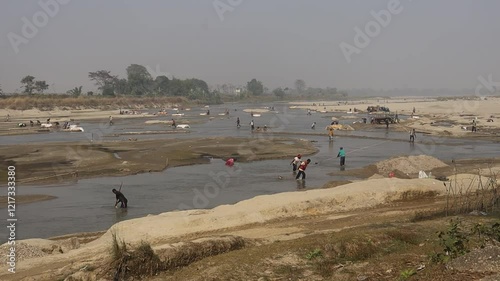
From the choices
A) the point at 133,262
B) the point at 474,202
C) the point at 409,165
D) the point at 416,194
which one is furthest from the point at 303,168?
the point at 133,262

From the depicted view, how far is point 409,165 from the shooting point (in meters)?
31.1

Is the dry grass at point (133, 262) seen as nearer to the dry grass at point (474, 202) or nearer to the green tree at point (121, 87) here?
the dry grass at point (474, 202)

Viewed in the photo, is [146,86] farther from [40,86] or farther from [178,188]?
[178,188]

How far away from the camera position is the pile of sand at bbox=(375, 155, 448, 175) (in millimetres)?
30734

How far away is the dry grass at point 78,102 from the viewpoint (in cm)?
10500

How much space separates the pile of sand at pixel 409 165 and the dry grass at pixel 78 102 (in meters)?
91.6

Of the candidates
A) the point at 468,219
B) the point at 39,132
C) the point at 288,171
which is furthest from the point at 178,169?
the point at 39,132

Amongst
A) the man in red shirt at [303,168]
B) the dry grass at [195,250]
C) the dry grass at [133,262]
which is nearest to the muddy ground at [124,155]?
the man in red shirt at [303,168]

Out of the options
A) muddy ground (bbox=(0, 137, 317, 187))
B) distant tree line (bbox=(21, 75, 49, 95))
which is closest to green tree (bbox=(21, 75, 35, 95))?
distant tree line (bbox=(21, 75, 49, 95))

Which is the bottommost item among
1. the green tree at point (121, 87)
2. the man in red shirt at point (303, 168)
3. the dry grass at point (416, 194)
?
the man in red shirt at point (303, 168)

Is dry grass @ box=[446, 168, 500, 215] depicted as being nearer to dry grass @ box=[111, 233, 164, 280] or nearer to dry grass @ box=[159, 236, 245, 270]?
dry grass @ box=[159, 236, 245, 270]

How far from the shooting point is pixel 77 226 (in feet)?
66.2

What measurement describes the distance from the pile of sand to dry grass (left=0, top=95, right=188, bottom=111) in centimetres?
9156

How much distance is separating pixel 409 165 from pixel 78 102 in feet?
337
